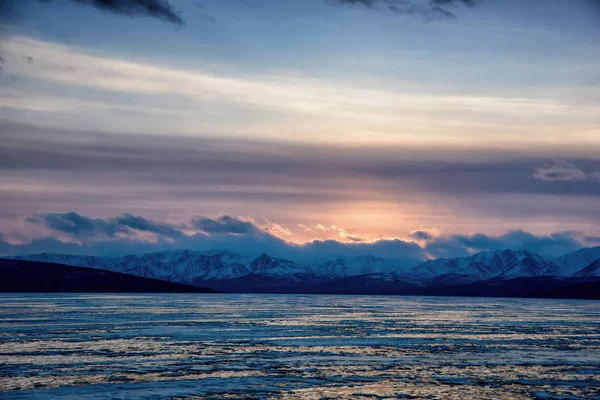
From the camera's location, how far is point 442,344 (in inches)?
2608

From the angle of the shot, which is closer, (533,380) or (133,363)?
(533,380)

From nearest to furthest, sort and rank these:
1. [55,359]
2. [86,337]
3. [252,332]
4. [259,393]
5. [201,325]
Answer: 1. [259,393]
2. [55,359]
3. [86,337]
4. [252,332]
5. [201,325]

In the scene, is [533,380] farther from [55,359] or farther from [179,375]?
[55,359]

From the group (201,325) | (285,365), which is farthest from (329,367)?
(201,325)

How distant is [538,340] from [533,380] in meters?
29.5

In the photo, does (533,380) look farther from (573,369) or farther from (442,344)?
(442,344)

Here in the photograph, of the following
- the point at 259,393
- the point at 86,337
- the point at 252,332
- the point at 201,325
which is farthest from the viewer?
the point at 201,325

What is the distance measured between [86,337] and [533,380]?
4220cm

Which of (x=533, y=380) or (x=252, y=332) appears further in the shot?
(x=252, y=332)

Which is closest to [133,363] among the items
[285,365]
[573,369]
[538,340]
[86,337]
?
[285,365]

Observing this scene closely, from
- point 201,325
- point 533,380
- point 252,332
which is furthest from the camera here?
point 201,325

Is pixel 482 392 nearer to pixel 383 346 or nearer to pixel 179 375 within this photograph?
pixel 179 375

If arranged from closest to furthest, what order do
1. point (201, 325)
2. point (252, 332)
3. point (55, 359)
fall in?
point (55, 359), point (252, 332), point (201, 325)

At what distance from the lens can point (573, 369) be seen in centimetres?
4822
